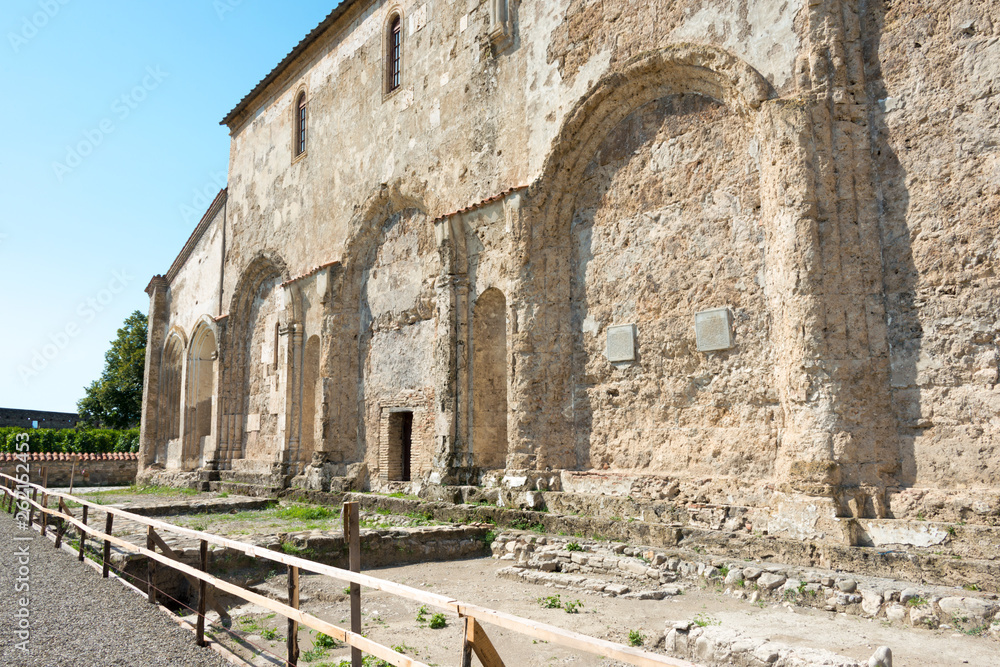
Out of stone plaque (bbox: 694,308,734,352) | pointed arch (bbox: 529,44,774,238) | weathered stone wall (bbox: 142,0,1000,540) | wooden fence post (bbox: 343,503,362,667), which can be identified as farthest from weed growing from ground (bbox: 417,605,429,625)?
pointed arch (bbox: 529,44,774,238)

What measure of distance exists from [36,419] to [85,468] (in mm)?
17589

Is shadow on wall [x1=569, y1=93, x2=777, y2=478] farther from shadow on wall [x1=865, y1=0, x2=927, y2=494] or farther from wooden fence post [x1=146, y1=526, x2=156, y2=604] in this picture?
wooden fence post [x1=146, y1=526, x2=156, y2=604]

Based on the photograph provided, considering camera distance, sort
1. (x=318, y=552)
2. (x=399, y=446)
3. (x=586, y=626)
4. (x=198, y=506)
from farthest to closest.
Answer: (x=399, y=446) < (x=198, y=506) < (x=318, y=552) < (x=586, y=626)

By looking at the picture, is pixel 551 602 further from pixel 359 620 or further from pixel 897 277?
pixel 897 277

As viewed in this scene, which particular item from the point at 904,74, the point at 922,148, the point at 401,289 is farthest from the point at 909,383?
the point at 401,289

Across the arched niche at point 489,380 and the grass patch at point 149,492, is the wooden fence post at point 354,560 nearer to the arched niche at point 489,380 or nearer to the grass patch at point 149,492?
the arched niche at point 489,380

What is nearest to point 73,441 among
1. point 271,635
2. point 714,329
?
point 271,635

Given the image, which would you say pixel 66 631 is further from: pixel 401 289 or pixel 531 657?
pixel 401 289

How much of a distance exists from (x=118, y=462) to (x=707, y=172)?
2408 cm

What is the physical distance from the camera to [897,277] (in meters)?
6.26

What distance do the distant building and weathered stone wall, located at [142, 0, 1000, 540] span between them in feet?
94.8

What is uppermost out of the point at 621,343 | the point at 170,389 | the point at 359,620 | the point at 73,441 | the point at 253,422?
the point at 170,389

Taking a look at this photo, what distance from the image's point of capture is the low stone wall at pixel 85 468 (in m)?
22.6

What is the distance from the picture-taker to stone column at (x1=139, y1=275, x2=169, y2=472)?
20625 millimetres
